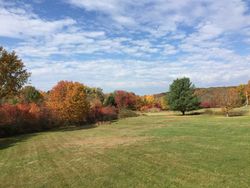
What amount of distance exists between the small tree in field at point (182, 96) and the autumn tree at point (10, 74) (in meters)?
38.2

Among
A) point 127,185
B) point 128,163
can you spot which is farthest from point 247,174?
point 128,163

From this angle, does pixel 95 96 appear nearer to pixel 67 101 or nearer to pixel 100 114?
pixel 100 114

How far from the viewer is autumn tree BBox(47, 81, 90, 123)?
173 feet

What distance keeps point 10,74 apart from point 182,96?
4074 centimetres

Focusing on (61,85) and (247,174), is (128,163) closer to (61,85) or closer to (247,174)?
(247,174)

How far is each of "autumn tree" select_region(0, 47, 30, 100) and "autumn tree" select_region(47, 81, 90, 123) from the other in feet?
47.7

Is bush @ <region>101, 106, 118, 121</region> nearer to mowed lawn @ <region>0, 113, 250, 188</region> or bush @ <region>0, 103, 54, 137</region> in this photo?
bush @ <region>0, 103, 54, 137</region>

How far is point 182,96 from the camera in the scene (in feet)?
222

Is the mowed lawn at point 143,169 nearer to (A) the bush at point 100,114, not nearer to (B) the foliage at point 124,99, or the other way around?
(A) the bush at point 100,114

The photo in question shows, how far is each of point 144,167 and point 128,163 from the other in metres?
1.37

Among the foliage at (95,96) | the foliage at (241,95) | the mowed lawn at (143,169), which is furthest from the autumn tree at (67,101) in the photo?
the mowed lawn at (143,169)

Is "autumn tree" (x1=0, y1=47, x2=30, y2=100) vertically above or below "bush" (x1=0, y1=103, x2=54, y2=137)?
above

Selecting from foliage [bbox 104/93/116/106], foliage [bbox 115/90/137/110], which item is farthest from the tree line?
foliage [bbox 115/90/137/110]

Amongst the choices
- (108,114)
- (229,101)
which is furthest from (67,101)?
(229,101)
